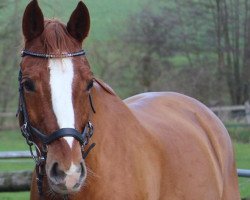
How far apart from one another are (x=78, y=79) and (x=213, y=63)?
28233mm

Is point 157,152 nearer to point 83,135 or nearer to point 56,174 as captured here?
point 83,135

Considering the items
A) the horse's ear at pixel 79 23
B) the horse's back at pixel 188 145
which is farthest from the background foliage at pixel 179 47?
the horse's ear at pixel 79 23

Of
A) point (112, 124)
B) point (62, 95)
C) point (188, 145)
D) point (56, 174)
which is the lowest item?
point (188, 145)

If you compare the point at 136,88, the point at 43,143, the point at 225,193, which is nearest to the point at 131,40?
the point at 136,88

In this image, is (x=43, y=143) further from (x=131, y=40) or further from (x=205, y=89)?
(x=131, y=40)

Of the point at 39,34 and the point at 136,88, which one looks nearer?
the point at 39,34

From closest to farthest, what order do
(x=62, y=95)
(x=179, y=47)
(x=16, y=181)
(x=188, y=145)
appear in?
(x=62, y=95)
(x=188, y=145)
(x=16, y=181)
(x=179, y=47)

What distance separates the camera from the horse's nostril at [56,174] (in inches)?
126

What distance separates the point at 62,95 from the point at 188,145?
161 cm

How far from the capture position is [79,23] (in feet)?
12.1

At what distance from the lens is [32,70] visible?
3486 mm

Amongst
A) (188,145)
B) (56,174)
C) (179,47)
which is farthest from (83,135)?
(179,47)

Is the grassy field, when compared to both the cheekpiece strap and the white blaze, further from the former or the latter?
the white blaze

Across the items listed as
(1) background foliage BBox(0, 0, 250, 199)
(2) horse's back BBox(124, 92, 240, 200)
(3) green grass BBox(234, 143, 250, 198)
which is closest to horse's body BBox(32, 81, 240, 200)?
(2) horse's back BBox(124, 92, 240, 200)
